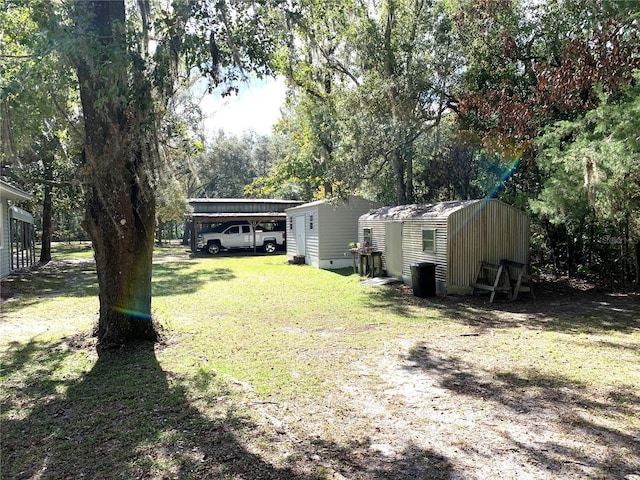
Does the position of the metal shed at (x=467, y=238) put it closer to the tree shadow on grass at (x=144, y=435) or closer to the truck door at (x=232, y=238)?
the tree shadow on grass at (x=144, y=435)

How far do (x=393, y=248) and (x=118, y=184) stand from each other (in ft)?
27.7

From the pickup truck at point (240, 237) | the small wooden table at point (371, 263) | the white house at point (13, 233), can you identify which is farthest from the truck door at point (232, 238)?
the small wooden table at point (371, 263)

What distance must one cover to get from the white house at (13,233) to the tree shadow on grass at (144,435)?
29.7 ft

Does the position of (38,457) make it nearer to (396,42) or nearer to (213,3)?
(213,3)

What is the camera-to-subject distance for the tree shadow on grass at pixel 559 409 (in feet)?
9.88

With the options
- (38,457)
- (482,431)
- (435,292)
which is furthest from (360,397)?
(435,292)

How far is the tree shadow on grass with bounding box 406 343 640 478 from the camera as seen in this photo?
9.88 feet

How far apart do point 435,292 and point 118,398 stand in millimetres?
7698

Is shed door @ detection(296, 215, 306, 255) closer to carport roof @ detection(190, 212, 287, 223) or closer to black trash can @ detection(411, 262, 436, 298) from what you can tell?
carport roof @ detection(190, 212, 287, 223)

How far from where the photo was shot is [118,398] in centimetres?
436

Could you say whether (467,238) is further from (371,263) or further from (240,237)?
(240,237)

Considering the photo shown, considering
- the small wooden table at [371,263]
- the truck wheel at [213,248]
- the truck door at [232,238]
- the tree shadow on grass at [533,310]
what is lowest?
the tree shadow on grass at [533,310]

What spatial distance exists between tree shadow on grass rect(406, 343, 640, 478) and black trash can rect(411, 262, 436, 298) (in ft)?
14.8

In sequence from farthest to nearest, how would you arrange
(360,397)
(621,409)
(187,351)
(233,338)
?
(233,338)
(187,351)
(360,397)
(621,409)
